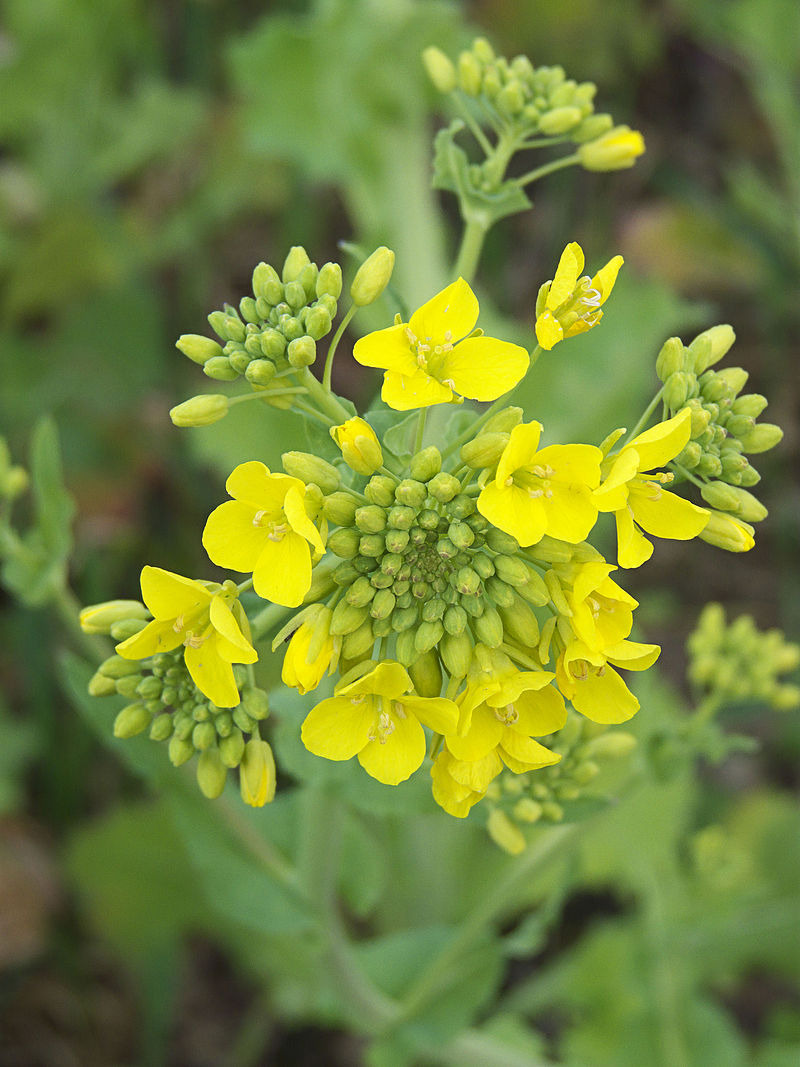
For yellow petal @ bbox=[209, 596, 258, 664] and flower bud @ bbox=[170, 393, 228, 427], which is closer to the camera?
yellow petal @ bbox=[209, 596, 258, 664]

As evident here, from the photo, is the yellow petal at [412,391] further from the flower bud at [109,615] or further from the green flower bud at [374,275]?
the flower bud at [109,615]

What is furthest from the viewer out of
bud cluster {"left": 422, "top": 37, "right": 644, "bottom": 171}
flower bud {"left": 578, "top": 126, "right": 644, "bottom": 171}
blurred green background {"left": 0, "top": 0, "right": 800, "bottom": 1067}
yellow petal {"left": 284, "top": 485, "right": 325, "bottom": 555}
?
blurred green background {"left": 0, "top": 0, "right": 800, "bottom": 1067}

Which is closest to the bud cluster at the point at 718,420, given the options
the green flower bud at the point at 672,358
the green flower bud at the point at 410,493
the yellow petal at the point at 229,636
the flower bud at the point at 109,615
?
the green flower bud at the point at 672,358

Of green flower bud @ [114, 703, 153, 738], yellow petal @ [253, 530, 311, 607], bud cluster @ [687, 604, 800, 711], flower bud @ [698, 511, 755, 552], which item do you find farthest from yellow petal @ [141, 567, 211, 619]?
bud cluster @ [687, 604, 800, 711]

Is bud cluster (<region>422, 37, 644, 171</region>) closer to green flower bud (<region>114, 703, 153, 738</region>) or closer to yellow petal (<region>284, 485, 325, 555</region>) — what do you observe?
yellow petal (<region>284, 485, 325, 555</region>)

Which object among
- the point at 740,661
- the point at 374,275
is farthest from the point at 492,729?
the point at 740,661

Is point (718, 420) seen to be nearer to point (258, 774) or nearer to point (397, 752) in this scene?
point (397, 752)

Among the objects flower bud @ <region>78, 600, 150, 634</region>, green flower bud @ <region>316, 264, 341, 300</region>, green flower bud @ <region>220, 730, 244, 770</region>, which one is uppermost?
green flower bud @ <region>316, 264, 341, 300</region>

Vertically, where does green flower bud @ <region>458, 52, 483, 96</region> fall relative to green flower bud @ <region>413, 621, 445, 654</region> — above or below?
above
